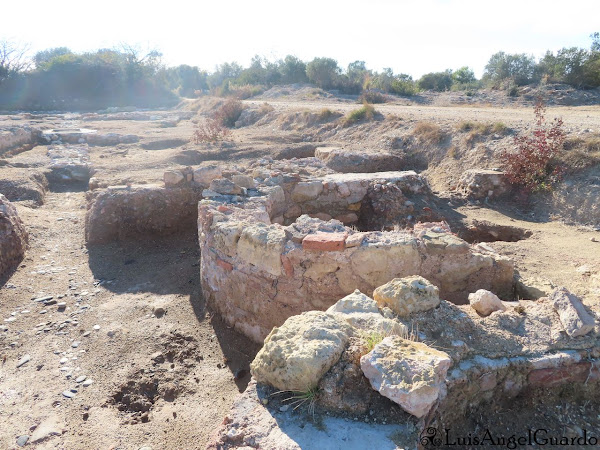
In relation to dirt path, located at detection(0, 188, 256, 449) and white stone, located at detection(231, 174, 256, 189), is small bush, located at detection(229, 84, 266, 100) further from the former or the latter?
dirt path, located at detection(0, 188, 256, 449)

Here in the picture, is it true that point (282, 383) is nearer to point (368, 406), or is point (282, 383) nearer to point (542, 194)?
point (368, 406)

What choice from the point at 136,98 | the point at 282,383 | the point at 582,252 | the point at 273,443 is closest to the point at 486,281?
the point at 582,252

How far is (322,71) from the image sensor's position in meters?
27.5

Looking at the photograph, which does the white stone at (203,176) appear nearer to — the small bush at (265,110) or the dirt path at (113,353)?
the dirt path at (113,353)

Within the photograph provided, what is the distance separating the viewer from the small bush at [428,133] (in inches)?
339

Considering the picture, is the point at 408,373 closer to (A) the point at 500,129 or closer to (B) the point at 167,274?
(B) the point at 167,274

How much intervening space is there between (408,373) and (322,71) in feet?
92.0

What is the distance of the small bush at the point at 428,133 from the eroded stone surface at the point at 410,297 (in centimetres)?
684

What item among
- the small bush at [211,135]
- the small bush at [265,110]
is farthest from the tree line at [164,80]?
the small bush at [211,135]

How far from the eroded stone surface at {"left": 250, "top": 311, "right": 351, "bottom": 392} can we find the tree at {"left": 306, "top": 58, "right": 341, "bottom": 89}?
25193 mm

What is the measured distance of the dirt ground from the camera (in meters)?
2.82

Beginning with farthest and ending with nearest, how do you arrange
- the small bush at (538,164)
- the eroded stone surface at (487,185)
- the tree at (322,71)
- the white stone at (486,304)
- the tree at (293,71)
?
the tree at (293,71), the tree at (322,71), the eroded stone surface at (487,185), the small bush at (538,164), the white stone at (486,304)

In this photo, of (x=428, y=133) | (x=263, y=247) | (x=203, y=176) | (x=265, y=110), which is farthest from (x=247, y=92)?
(x=263, y=247)

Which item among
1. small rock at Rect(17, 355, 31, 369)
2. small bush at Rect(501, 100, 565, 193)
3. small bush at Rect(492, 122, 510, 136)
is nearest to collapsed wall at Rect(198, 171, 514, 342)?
small rock at Rect(17, 355, 31, 369)
